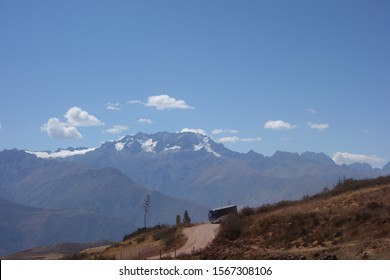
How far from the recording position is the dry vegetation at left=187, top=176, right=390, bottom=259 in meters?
32.3

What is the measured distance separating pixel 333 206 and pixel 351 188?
43.2 ft

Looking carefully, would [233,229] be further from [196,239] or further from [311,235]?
[311,235]

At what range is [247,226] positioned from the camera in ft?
172

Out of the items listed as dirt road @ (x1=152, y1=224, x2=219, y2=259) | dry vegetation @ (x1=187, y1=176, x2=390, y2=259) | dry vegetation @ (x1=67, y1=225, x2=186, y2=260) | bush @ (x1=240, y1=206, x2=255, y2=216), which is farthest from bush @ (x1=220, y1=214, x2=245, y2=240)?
bush @ (x1=240, y1=206, x2=255, y2=216)

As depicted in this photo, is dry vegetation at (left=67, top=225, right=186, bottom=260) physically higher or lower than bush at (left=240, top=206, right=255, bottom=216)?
lower

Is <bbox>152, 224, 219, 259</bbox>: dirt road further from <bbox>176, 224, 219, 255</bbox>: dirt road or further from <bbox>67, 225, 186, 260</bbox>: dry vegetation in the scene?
<bbox>67, 225, 186, 260</bbox>: dry vegetation

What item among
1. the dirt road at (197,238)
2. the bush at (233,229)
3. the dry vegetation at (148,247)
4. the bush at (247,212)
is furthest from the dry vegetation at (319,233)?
the dry vegetation at (148,247)

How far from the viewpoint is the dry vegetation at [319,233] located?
3228cm

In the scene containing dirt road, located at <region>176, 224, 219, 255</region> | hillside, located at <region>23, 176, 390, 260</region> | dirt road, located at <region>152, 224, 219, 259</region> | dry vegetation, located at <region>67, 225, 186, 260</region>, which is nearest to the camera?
hillside, located at <region>23, 176, 390, 260</region>

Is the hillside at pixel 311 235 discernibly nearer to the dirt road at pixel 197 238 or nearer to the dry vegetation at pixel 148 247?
the dry vegetation at pixel 148 247

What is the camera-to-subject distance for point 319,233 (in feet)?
132

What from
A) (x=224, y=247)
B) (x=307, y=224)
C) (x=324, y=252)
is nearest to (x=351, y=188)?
(x=307, y=224)

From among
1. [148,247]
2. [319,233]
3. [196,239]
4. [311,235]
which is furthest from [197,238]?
[319,233]
